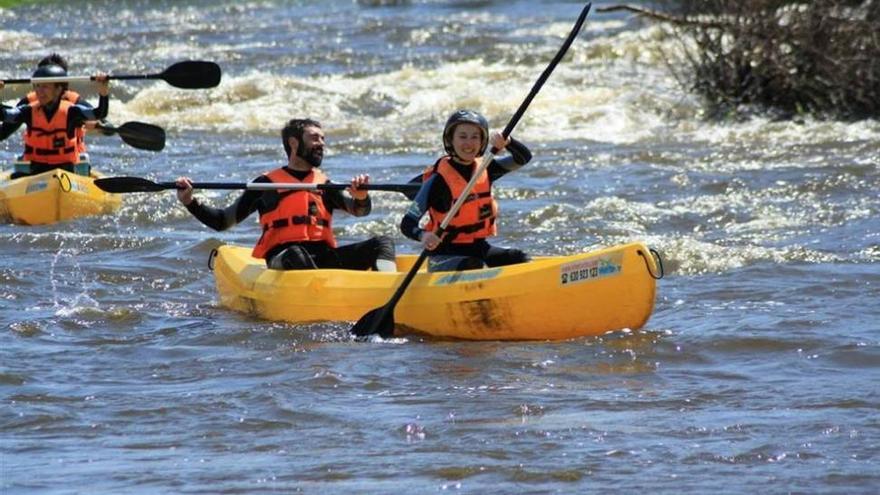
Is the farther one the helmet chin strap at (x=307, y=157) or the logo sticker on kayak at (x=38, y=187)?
the logo sticker on kayak at (x=38, y=187)

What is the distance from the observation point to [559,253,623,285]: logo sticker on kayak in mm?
6941

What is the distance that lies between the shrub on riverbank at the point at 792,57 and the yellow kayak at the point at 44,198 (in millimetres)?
4776

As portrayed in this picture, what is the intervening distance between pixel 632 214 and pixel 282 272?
3549mm

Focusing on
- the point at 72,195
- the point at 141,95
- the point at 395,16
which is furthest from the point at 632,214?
the point at 395,16

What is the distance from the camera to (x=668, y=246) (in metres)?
9.46

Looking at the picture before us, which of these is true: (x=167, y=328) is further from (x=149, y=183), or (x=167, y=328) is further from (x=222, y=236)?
(x=222, y=236)

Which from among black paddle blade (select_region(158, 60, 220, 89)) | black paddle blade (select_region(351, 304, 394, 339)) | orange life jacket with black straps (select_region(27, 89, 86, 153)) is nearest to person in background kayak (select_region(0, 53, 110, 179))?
orange life jacket with black straps (select_region(27, 89, 86, 153))

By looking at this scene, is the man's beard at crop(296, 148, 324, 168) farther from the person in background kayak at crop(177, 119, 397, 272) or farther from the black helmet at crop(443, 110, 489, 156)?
the black helmet at crop(443, 110, 489, 156)

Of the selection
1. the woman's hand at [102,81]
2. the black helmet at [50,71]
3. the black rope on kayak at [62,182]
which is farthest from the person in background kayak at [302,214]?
the black helmet at [50,71]

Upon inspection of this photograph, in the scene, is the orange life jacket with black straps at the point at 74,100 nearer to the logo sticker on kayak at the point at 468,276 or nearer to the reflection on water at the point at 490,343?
the reflection on water at the point at 490,343

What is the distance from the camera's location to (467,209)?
7441mm

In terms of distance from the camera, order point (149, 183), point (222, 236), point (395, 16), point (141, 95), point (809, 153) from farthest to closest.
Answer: point (395, 16), point (141, 95), point (809, 153), point (222, 236), point (149, 183)

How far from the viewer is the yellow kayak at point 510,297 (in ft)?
22.8

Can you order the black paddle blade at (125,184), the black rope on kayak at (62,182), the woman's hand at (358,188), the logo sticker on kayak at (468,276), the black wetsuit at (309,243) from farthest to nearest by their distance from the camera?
the black rope on kayak at (62,182) → the black paddle blade at (125,184) → the black wetsuit at (309,243) → the woman's hand at (358,188) → the logo sticker on kayak at (468,276)
